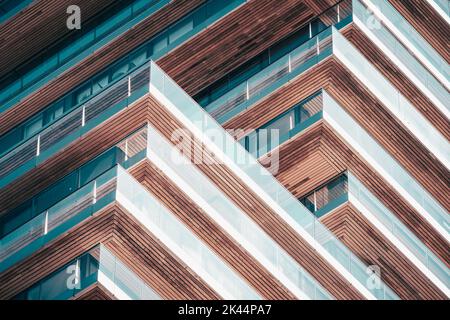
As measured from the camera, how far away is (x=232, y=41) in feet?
170

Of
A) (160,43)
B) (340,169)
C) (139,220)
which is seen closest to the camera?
(139,220)

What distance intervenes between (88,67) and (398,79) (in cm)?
830

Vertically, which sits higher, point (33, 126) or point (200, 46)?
point (200, 46)

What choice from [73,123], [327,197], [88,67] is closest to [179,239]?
[73,123]

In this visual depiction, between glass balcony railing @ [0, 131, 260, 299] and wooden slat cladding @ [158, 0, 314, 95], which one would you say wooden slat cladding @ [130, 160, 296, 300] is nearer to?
glass balcony railing @ [0, 131, 260, 299]

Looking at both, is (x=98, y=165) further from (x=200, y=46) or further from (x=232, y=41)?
(x=232, y=41)

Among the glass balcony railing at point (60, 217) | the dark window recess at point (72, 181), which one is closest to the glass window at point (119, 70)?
the dark window recess at point (72, 181)

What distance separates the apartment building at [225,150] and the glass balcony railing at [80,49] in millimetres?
69

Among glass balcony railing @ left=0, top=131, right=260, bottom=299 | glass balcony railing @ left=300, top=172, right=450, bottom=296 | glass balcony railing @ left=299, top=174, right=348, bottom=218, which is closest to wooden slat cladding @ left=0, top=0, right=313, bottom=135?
glass balcony railing @ left=299, top=174, right=348, bottom=218

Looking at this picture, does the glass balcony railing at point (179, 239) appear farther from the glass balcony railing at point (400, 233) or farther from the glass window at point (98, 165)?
the glass balcony railing at point (400, 233)

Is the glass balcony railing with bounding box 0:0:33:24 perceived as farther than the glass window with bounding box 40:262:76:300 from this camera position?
Yes

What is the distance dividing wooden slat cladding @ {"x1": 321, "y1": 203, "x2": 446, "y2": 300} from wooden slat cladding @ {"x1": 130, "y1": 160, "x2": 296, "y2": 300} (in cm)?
416

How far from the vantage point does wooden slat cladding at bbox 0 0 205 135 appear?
52.9 meters

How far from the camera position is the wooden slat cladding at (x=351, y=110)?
49.5 metres
